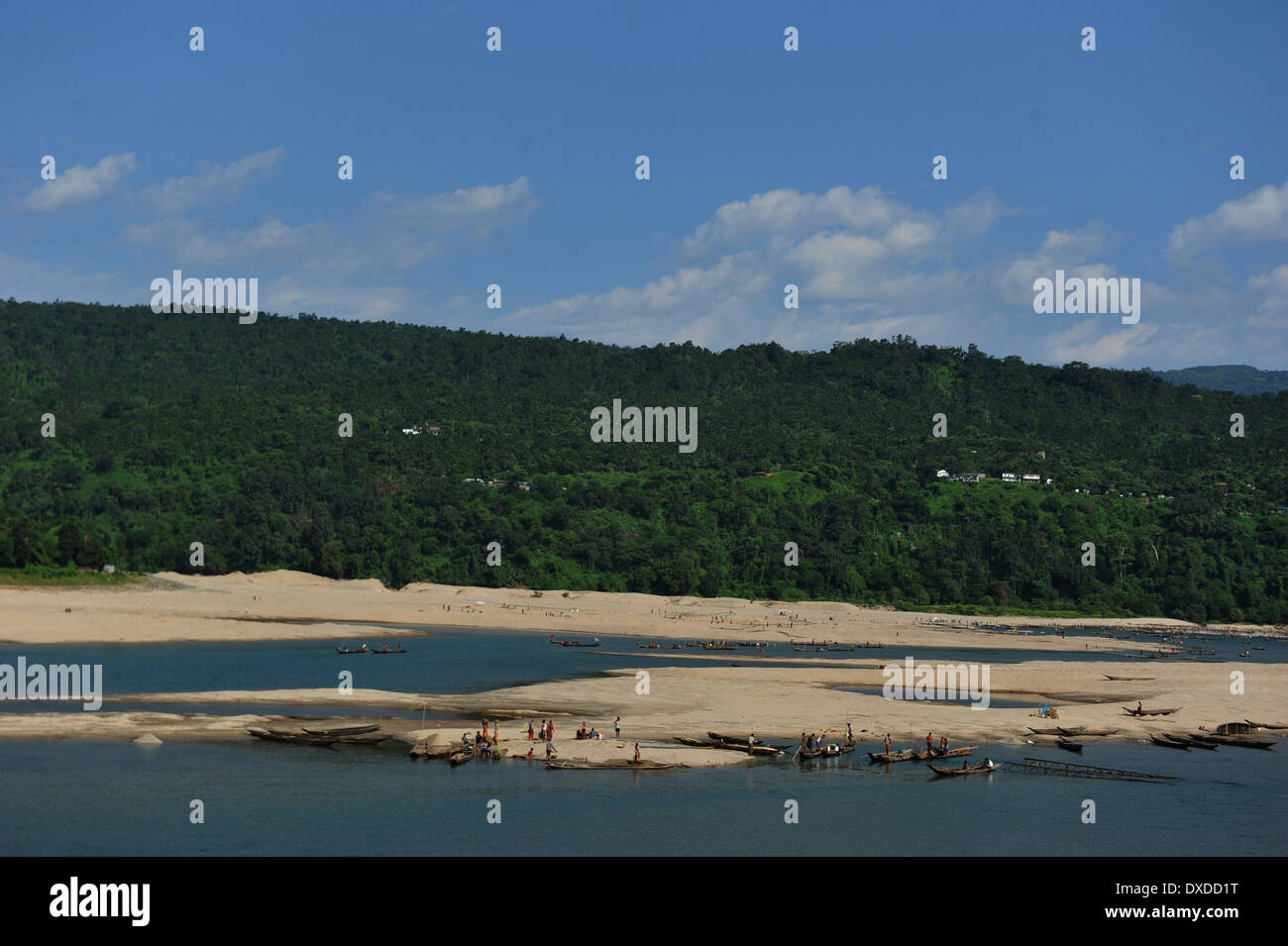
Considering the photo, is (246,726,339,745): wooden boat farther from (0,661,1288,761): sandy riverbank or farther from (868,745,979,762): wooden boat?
(868,745,979,762): wooden boat

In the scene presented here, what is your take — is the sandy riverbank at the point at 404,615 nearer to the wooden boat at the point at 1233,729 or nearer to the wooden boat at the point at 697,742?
the wooden boat at the point at 1233,729

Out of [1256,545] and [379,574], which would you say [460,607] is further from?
[1256,545]

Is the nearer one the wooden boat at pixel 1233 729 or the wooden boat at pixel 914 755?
the wooden boat at pixel 914 755

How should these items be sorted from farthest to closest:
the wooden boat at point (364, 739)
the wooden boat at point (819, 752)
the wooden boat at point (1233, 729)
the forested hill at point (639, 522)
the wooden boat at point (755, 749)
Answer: the forested hill at point (639, 522), the wooden boat at point (1233, 729), the wooden boat at point (755, 749), the wooden boat at point (364, 739), the wooden boat at point (819, 752)

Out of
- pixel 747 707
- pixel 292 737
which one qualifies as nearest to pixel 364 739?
pixel 292 737

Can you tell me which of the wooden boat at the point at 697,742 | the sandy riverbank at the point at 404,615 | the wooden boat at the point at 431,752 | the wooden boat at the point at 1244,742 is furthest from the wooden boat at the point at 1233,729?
the sandy riverbank at the point at 404,615

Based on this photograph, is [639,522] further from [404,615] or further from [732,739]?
[732,739]
